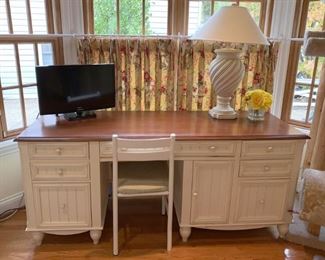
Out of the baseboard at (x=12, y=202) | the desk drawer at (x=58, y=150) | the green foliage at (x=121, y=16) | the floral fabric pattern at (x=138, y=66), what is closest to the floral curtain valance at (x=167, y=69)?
Answer: the floral fabric pattern at (x=138, y=66)

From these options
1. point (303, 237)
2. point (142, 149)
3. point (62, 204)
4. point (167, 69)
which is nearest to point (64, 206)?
point (62, 204)

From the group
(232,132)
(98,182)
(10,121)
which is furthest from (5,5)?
(232,132)

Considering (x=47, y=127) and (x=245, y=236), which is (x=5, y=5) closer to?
(x=47, y=127)

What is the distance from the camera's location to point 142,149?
1.82 metres

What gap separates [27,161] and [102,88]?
76cm

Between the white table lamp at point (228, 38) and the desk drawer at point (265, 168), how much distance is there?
439 millimetres

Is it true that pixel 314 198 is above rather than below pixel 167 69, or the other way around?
below

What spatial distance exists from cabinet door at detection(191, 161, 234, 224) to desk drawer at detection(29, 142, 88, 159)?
0.75 metres

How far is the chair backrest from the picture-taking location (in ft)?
5.79

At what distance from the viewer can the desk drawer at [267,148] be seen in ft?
6.40

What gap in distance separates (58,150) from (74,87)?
0.51 metres

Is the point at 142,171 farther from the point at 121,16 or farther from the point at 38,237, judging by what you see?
the point at 121,16

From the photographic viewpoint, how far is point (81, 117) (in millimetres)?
2207

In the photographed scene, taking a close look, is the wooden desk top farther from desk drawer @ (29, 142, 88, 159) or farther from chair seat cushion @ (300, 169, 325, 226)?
chair seat cushion @ (300, 169, 325, 226)
